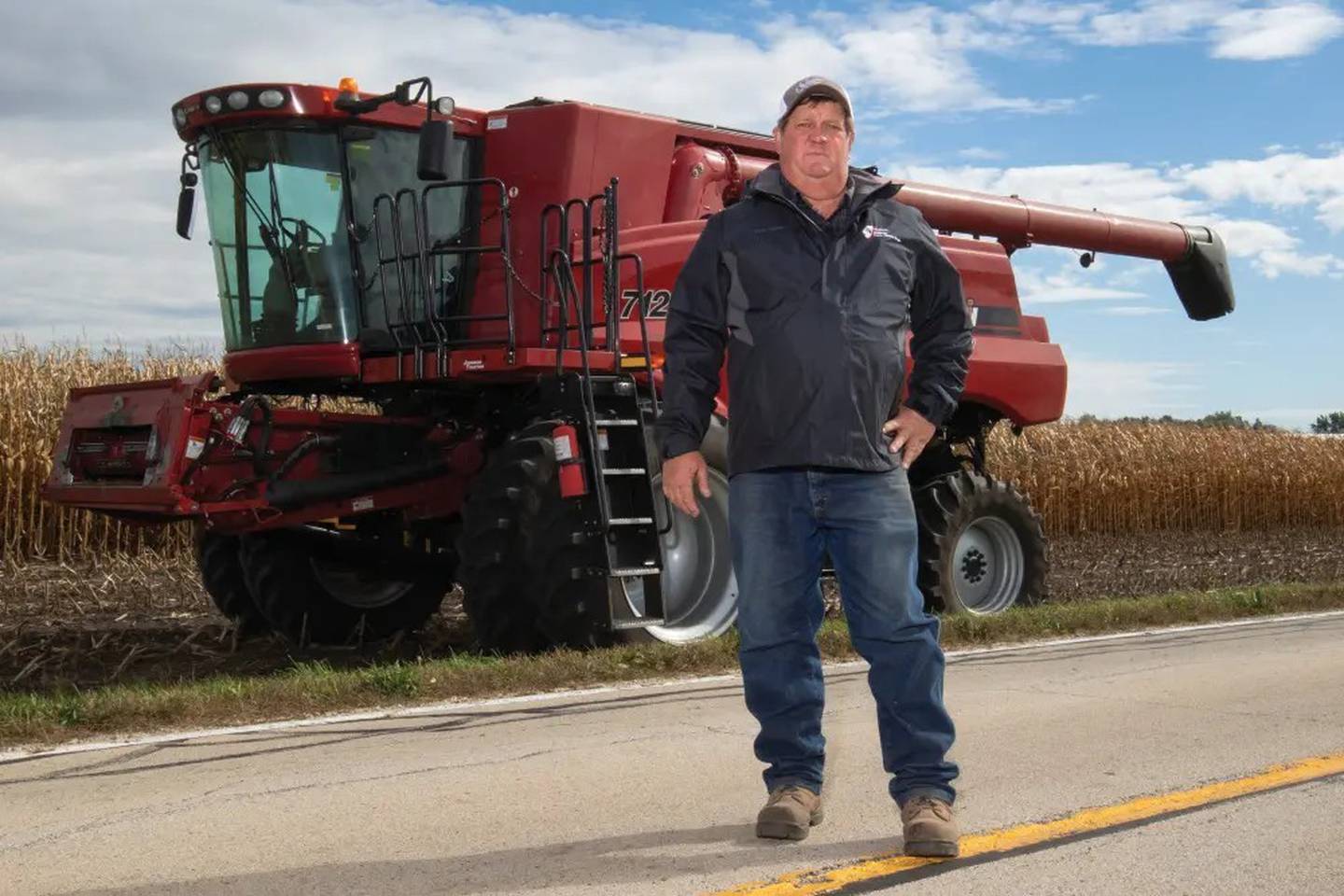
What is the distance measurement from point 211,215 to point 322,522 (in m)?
2.11

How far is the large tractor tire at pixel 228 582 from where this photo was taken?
1126 cm

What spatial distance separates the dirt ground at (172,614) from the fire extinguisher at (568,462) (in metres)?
2.30

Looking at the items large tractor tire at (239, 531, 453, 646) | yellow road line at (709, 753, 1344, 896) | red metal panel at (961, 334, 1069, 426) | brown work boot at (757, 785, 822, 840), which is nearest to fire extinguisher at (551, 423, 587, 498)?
large tractor tire at (239, 531, 453, 646)

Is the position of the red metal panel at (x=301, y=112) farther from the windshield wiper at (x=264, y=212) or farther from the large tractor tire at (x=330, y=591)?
the large tractor tire at (x=330, y=591)

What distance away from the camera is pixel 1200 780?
5.64 meters

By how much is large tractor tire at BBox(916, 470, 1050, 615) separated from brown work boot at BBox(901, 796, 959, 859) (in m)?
7.59

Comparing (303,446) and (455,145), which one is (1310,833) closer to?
(303,446)

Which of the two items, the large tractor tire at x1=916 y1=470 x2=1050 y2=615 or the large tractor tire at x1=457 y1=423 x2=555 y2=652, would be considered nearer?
the large tractor tire at x1=457 y1=423 x2=555 y2=652

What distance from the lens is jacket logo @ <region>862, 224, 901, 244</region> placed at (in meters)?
4.68

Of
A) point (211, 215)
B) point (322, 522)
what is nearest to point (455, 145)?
point (211, 215)

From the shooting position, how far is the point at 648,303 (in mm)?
10367

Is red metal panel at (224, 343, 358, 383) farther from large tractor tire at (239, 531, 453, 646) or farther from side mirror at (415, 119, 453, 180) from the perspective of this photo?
side mirror at (415, 119, 453, 180)

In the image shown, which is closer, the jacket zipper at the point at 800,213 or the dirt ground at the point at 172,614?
the jacket zipper at the point at 800,213

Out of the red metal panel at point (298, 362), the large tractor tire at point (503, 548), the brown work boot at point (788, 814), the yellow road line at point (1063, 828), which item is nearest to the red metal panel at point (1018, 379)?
the large tractor tire at point (503, 548)
